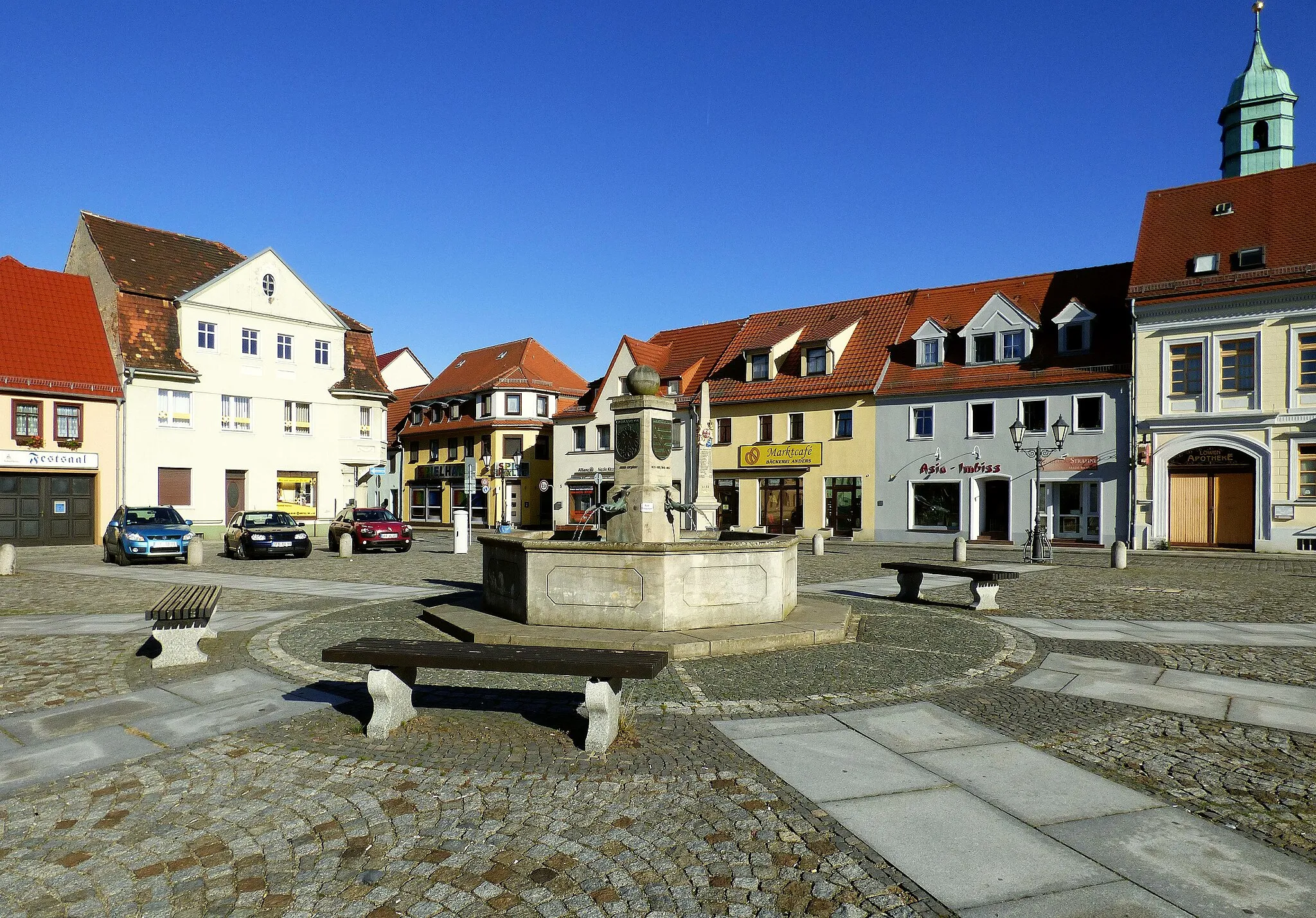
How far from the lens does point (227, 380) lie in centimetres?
3522

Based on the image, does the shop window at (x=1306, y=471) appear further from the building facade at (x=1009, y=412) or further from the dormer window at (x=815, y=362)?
the dormer window at (x=815, y=362)

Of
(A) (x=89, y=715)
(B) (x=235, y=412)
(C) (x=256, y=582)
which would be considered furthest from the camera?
(B) (x=235, y=412)

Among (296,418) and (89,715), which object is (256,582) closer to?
(89,715)

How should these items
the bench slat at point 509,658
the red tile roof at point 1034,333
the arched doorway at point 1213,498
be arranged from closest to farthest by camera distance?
the bench slat at point 509,658, the arched doorway at point 1213,498, the red tile roof at point 1034,333

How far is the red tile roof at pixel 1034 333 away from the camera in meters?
31.2

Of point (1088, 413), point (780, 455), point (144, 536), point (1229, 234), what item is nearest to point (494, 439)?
point (780, 455)

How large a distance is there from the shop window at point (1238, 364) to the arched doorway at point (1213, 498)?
2.11 meters

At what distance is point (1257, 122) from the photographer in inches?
1661

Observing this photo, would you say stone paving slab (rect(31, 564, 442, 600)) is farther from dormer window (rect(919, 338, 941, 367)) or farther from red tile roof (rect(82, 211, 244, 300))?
dormer window (rect(919, 338, 941, 367))

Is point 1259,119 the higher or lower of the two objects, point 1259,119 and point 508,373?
the higher

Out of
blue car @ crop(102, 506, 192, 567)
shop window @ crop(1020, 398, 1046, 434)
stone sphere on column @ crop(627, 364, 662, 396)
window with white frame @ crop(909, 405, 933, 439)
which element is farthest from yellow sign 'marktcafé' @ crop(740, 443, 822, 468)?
stone sphere on column @ crop(627, 364, 662, 396)

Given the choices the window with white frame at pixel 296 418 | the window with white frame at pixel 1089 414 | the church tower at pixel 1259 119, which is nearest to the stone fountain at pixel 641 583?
the window with white frame at pixel 1089 414

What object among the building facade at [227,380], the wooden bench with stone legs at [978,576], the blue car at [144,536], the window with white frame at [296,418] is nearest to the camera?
the wooden bench with stone legs at [978,576]

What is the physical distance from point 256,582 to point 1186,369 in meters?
29.8
